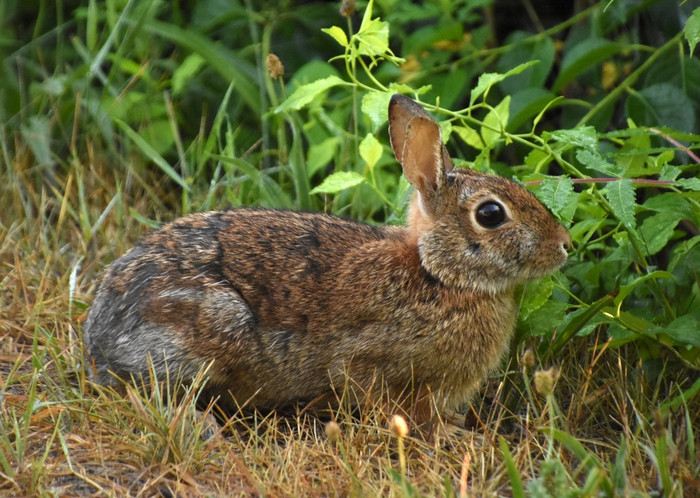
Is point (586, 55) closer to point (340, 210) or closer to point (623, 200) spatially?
point (340, 210)

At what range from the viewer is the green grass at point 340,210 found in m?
3.41

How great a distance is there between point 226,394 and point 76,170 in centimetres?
200

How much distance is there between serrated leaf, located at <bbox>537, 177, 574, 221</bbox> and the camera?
11.8ft

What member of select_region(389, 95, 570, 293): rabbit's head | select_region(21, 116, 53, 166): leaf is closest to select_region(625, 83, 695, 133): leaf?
select_region(389, 95, 570, 293): rabbit's head

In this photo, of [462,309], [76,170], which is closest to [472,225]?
[462,309]

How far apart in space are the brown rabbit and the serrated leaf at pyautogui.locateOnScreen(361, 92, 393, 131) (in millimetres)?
56

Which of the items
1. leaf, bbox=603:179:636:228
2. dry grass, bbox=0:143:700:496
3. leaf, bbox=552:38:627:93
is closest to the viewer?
dry grass, bbox=0:143:700:496

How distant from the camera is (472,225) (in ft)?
13.1

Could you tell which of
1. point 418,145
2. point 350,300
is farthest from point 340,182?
point 350,300

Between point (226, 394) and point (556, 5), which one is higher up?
point (556, 5)

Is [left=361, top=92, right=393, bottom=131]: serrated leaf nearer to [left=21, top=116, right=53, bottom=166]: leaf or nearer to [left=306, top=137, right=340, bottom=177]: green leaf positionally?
[left=306, top=137, right=340, bottom=177]: green leaf

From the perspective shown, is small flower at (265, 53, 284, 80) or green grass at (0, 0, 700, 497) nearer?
green grass at (0, 0, 700, 497)

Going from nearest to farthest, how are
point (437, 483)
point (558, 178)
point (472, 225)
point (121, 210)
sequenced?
point (437, 483)
point (558, 178)
point (472, 225)
point (121, 210)

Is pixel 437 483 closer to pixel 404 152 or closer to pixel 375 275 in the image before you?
pixel 375 275
